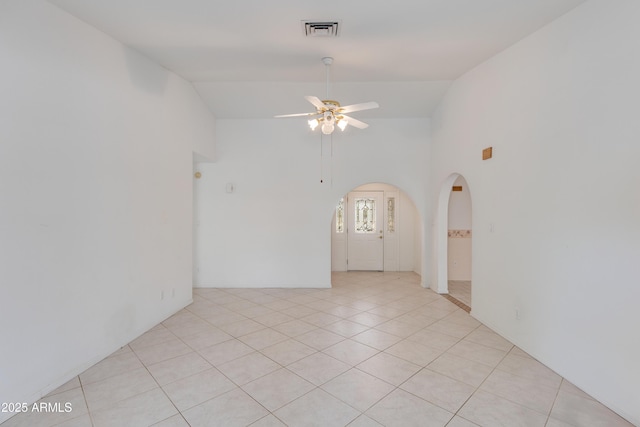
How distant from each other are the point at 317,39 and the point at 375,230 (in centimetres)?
488

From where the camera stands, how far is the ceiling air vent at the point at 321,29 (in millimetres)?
2842

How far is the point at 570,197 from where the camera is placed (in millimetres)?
2584

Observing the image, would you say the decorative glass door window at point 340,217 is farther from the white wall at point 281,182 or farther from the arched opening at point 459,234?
the arched opening at point 459,234

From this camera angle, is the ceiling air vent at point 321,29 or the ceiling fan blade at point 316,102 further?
the ceiling fan blade at point 316,102

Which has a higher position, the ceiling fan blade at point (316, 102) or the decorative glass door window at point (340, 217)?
the ceiling fan blade at point (316, 102)

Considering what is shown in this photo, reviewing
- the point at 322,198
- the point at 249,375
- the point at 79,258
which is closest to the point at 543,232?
the point at 249,375

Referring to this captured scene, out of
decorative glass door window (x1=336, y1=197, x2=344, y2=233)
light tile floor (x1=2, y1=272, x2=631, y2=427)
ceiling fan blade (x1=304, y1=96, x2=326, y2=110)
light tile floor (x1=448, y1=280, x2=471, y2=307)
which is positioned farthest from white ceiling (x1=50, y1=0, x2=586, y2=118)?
light tile floor (x1=448, y1=280, x2=471, y2=307)

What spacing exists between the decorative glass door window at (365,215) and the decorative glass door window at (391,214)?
1.13 ft

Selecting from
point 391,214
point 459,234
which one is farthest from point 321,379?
point 391,214

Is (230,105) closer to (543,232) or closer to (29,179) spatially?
(29,179)

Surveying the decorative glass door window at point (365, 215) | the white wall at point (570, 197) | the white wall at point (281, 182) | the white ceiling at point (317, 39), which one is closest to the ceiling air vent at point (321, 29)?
the white ceiling at point (317, 39)

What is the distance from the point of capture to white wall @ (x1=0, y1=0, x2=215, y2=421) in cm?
219

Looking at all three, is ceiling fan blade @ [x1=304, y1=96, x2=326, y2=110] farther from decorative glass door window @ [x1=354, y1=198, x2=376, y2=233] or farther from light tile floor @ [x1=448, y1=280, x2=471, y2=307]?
decorative glass door window @ [x1=354, y1=198, x2=376, y2=233]

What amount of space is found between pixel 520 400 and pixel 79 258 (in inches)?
158
